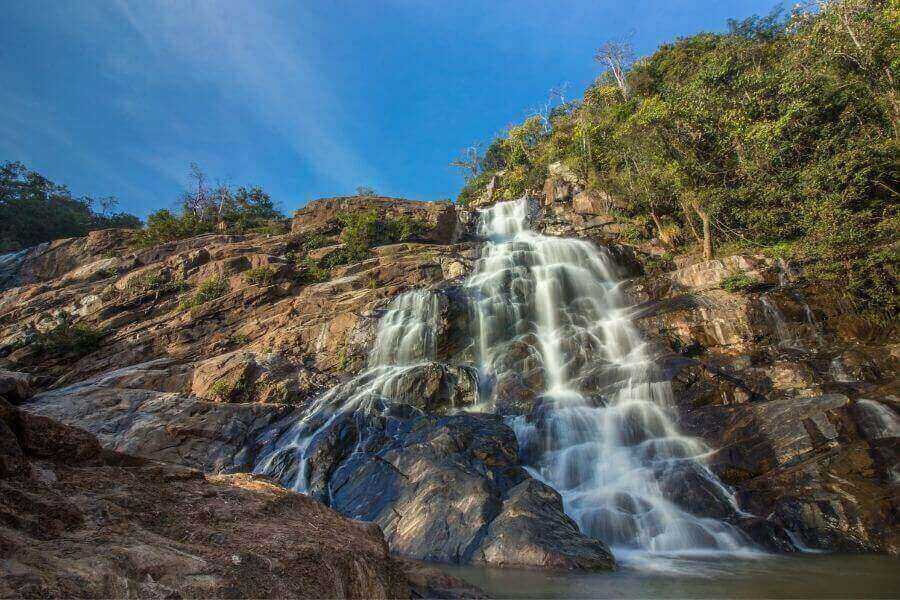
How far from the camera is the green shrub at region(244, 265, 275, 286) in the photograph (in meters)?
24.6

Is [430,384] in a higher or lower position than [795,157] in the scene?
lower

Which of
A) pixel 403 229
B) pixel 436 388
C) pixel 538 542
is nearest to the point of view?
pixel 538 542

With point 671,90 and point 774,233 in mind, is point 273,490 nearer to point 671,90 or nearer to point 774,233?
point 774,233

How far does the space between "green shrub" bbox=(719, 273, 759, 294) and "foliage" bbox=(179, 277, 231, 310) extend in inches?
965

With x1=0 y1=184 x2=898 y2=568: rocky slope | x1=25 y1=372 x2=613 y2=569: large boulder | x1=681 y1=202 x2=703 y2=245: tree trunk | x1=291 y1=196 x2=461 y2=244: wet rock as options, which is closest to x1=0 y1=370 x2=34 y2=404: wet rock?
x1=0 y1=184 x2=898 y2=568: rocky slope

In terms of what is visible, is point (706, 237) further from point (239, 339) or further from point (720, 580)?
point (239, 339)

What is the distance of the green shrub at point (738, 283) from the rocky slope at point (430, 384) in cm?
19

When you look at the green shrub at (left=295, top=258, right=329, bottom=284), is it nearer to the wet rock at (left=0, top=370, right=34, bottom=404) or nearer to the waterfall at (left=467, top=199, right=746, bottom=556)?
the waterfall at (left=467, top=199, right=746, bottom=556)

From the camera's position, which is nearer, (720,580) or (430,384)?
(720,580)

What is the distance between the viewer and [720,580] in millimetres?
6555

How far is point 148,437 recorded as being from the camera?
1395cm

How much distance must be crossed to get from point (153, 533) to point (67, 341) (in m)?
25.9

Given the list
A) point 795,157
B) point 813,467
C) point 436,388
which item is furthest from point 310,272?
point 795,157

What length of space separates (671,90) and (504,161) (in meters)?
27.2
